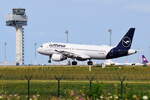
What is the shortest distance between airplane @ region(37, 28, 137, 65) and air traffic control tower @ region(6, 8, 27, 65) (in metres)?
65.1

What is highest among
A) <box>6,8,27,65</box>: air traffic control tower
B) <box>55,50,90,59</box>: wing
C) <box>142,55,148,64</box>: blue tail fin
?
<box>6,8,27,65</box>: air traffic control tower

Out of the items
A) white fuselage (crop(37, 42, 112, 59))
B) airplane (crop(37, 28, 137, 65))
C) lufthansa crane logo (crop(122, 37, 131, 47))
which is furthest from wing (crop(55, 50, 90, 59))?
lufthansa crane logo (crop(122, 37, 131, 47))

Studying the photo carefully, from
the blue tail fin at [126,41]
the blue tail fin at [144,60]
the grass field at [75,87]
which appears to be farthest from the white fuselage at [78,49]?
the grass field at [75,87]

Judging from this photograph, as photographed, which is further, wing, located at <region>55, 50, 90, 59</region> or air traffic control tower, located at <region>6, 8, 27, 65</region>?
air traffic control tower, located at <region>6, 8, 27, 65</region>

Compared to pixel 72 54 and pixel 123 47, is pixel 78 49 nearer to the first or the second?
pixel 72 54

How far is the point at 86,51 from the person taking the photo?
124m

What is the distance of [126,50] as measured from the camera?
122750 mm

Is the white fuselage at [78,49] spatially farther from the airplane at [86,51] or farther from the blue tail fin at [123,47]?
the blue tail fin at [123,47]

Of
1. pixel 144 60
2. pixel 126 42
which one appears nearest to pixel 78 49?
pixel 126 42

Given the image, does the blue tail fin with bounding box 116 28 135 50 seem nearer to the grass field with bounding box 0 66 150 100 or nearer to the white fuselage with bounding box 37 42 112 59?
the white fuselage with bounding box 37 42 112 59

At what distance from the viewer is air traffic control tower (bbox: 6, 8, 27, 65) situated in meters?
190

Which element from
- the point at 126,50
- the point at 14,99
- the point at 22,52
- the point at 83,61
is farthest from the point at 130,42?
the point at 14,99

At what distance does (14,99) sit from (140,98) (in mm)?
7840

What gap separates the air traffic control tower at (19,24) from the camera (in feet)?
622
